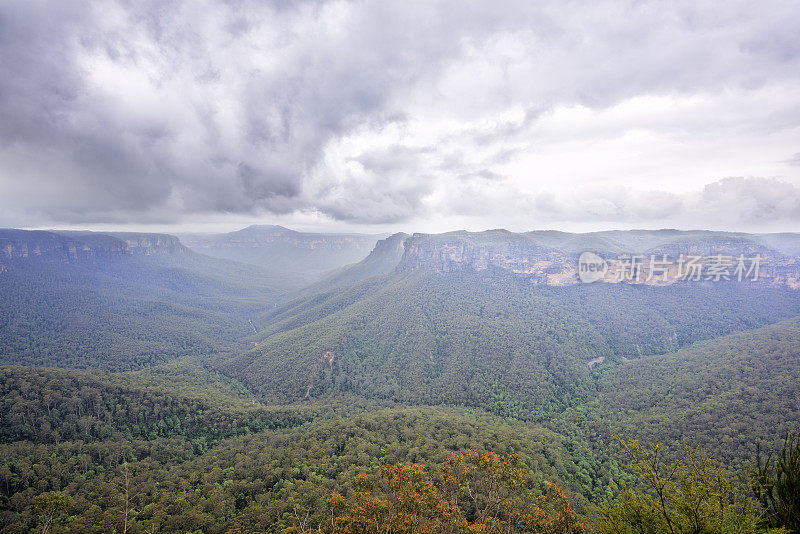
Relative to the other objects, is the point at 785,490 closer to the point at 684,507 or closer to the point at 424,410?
the point at 684,507

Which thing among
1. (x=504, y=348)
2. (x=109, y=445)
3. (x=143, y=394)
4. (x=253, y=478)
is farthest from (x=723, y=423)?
(x=143, y=394)

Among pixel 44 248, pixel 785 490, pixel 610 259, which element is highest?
pixel 610 259

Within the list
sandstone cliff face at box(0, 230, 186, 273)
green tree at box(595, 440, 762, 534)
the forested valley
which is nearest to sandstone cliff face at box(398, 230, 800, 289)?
the forested valley

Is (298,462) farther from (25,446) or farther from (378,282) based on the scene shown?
(378,282)

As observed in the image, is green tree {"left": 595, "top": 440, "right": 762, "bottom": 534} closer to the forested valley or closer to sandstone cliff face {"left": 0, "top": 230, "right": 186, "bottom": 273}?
the forested valley

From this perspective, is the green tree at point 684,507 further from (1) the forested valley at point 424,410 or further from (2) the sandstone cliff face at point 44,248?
(2) the sandstone cliff face at point 44,248

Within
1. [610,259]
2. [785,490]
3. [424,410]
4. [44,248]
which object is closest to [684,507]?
[785,490]

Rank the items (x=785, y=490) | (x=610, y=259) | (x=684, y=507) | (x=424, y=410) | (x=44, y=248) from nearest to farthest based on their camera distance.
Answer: (x=684, y=507), (x=785, y=490), (x=424, y=410), (x=610, y=259), (x=44, y=248)

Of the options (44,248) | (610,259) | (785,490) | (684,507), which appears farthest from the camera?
(44,248)
